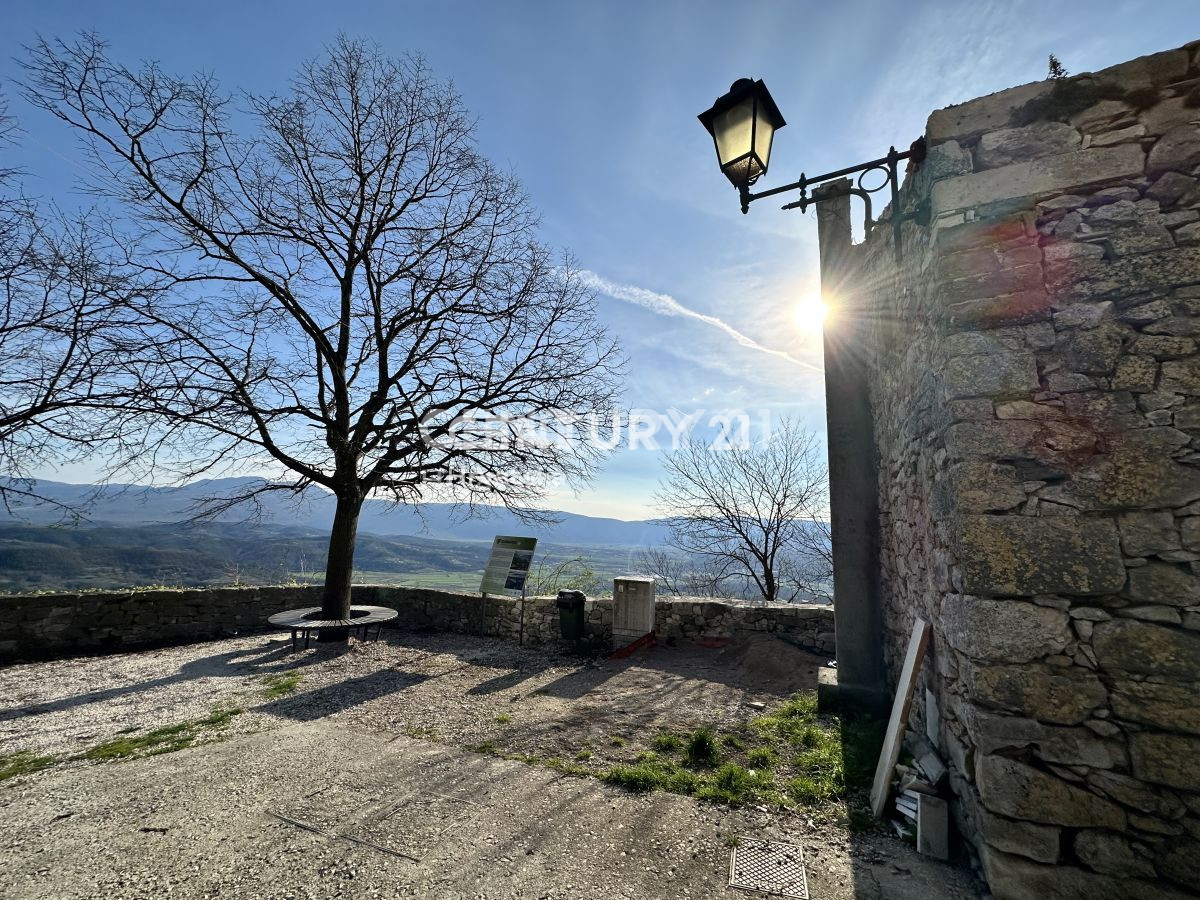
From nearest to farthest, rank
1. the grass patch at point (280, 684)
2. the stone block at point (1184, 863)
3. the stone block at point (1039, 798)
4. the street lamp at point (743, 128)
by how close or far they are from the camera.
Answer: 1. the stone block at point (1184, 863)
2. the stone block at point (1039, 798)
3. the street lamp at point (743, 128)
4. the grass patch at point (280, 684)

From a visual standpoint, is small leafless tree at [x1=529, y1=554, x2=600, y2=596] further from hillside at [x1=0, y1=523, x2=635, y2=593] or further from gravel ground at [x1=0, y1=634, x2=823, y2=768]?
gravel ground at [x1=0, y1=634, x2=823, y2=768]

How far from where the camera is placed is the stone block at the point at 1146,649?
2270 millimetres

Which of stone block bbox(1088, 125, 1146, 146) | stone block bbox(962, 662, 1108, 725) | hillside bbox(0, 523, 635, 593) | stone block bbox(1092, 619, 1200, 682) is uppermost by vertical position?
stone block bbox(1088, 125, 1146, 146)

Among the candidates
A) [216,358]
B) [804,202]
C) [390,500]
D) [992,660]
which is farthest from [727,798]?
[216,358]

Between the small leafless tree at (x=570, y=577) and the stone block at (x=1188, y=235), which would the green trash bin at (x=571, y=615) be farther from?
the stone block at (x=1188, y=235)

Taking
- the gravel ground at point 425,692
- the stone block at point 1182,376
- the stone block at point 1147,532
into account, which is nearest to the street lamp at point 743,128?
the stone block at point 1182,376

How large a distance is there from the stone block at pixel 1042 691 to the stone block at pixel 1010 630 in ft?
0.24

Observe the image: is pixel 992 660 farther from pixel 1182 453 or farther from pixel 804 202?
pixel 804 202

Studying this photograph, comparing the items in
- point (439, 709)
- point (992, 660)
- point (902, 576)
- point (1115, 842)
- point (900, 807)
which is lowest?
point (439, 709)

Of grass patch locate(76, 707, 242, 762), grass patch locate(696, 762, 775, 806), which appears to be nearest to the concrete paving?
grass patch locate(696, 762, 775, 806)

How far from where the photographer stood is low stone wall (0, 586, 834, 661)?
7363 mm

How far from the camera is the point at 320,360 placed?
9.53m

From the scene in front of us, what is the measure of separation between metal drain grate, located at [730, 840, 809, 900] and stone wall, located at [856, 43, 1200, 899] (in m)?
0.94

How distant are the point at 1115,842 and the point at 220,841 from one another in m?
4.85
